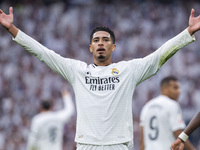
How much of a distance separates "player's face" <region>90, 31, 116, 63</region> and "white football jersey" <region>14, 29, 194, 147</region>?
99mm

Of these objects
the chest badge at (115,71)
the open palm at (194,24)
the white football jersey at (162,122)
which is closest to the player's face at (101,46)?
the chest badge at (115,71)

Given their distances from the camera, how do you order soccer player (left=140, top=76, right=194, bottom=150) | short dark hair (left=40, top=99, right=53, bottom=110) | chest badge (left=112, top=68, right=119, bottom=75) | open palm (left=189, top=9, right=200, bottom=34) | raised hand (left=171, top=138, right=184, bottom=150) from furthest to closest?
short dark hair (left=40, top=99, right=53, bottom=110) → soccer player (left=140, top=76, right=194, bottom=150) → raised hand (left=171, top=138, right=184, bottom=150) → chest badge (left=112, top=68, right=119, bottom=75) → open palm (left=189, top=9, right=200, bottom=34)

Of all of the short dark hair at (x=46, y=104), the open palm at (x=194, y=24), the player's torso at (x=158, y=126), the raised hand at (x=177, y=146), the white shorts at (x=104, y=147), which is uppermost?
the open palm at (x=194, y=24)

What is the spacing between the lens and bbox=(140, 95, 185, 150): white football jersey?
7102 mm

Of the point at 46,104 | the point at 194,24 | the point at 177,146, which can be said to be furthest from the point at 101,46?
the point at 46,104

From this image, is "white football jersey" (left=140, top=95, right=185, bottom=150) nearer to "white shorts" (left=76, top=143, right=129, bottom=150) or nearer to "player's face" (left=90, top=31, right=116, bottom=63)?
"player's face" (left=90, top=31, right=116, bottom=63)

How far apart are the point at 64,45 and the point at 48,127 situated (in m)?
9.01

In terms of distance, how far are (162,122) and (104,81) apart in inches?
110

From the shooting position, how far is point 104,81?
463 centimetres

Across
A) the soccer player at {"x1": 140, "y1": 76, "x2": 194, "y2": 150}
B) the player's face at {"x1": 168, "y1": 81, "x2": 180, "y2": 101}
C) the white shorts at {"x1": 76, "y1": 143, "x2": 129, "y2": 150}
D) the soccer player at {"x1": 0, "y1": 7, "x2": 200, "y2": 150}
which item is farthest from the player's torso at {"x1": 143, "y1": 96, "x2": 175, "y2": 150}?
the white shorts at {"x1": 76, "y1": 143, "x2": 129, "y2": 150}

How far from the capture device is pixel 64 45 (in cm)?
1762

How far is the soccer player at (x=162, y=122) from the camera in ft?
23.3

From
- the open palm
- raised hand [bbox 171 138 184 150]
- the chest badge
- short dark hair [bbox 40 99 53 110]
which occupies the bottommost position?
raised hand [bbox 171 138 184 150]

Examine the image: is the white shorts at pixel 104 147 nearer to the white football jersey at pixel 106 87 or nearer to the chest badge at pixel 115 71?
the white football jersey at pixel 106 87
